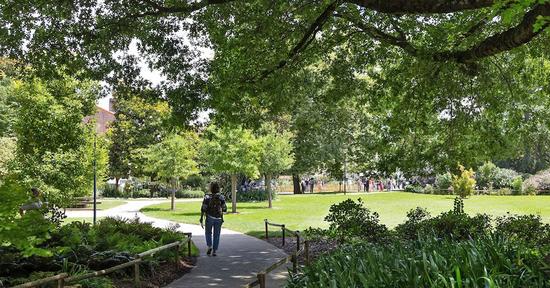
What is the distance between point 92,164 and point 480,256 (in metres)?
17.3

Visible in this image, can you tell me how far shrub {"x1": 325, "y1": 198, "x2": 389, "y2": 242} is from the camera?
1167cm

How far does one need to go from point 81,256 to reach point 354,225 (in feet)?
19.8

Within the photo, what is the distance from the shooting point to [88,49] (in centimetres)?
1192

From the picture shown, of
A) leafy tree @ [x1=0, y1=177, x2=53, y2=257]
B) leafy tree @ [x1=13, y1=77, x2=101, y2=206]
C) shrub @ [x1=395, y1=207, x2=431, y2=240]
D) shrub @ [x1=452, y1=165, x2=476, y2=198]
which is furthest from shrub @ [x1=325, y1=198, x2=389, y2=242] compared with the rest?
shrub @ [x1=452, y1=165, x2=476, y2=198]

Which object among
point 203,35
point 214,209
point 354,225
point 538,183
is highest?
point 203,35

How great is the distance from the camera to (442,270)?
14.9 ft

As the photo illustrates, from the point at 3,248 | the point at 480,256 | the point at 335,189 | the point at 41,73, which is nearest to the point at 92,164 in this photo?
the point at 41,73

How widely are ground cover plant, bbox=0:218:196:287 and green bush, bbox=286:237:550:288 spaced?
4255 mm

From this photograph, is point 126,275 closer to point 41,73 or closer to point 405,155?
point 41,73

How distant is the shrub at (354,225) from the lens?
38.3 feet

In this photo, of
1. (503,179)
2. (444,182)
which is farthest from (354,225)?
(503,179)

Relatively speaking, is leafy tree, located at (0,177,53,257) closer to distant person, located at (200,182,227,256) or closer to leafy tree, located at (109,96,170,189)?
distant person, located at (200,182,227,256)

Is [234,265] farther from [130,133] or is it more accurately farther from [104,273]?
[130,133]

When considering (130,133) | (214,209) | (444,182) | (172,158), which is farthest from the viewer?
(130,133)
